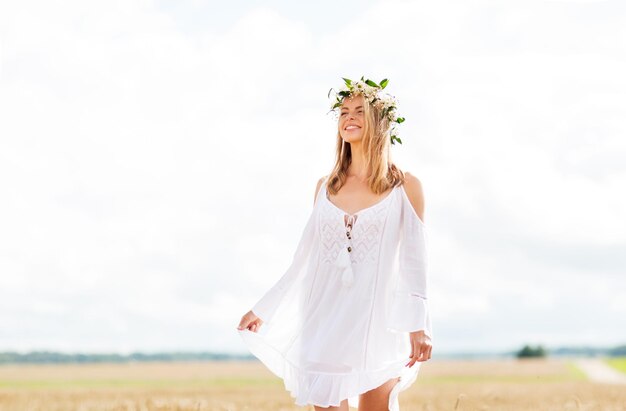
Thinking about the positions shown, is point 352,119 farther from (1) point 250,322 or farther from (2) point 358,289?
(1) point 250,322

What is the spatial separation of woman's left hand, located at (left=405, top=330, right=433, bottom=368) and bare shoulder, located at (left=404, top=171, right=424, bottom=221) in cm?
64

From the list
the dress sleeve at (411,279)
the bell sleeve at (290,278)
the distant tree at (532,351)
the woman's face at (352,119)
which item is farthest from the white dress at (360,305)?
the distant tree at (532,351)

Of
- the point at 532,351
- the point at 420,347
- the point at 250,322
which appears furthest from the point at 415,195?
the point at 532,351

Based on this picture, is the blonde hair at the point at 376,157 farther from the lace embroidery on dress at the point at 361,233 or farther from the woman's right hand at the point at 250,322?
the woman's right hand at the point at 250,322

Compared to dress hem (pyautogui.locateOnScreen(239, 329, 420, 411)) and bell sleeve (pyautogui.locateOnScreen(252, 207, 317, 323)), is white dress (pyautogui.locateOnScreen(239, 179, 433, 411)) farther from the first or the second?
bell sleeve (pyautogui.locateOnScreen(252, 207, 317, 323))

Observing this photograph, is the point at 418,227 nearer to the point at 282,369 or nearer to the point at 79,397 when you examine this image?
the point at 282,369

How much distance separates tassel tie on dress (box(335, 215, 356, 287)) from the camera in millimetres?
4777

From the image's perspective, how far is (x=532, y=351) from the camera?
54625 mm

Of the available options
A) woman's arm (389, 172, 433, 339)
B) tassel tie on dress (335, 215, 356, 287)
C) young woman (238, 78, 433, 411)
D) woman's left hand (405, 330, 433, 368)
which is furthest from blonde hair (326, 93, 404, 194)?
woman's left hand (405, 330, 433, 368)

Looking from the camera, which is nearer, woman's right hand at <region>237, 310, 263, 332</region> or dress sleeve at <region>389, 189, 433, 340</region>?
dress sleeve at <region>389, 189, 433, 340</region>

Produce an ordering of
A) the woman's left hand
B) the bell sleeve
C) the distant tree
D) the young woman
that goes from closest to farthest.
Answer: the woman's left hand → the young woman → the bell sleeve → the distant tree

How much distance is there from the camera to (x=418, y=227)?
4797 millimetres

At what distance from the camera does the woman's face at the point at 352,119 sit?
494cm

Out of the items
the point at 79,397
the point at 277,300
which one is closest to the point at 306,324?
the point at 277,300
